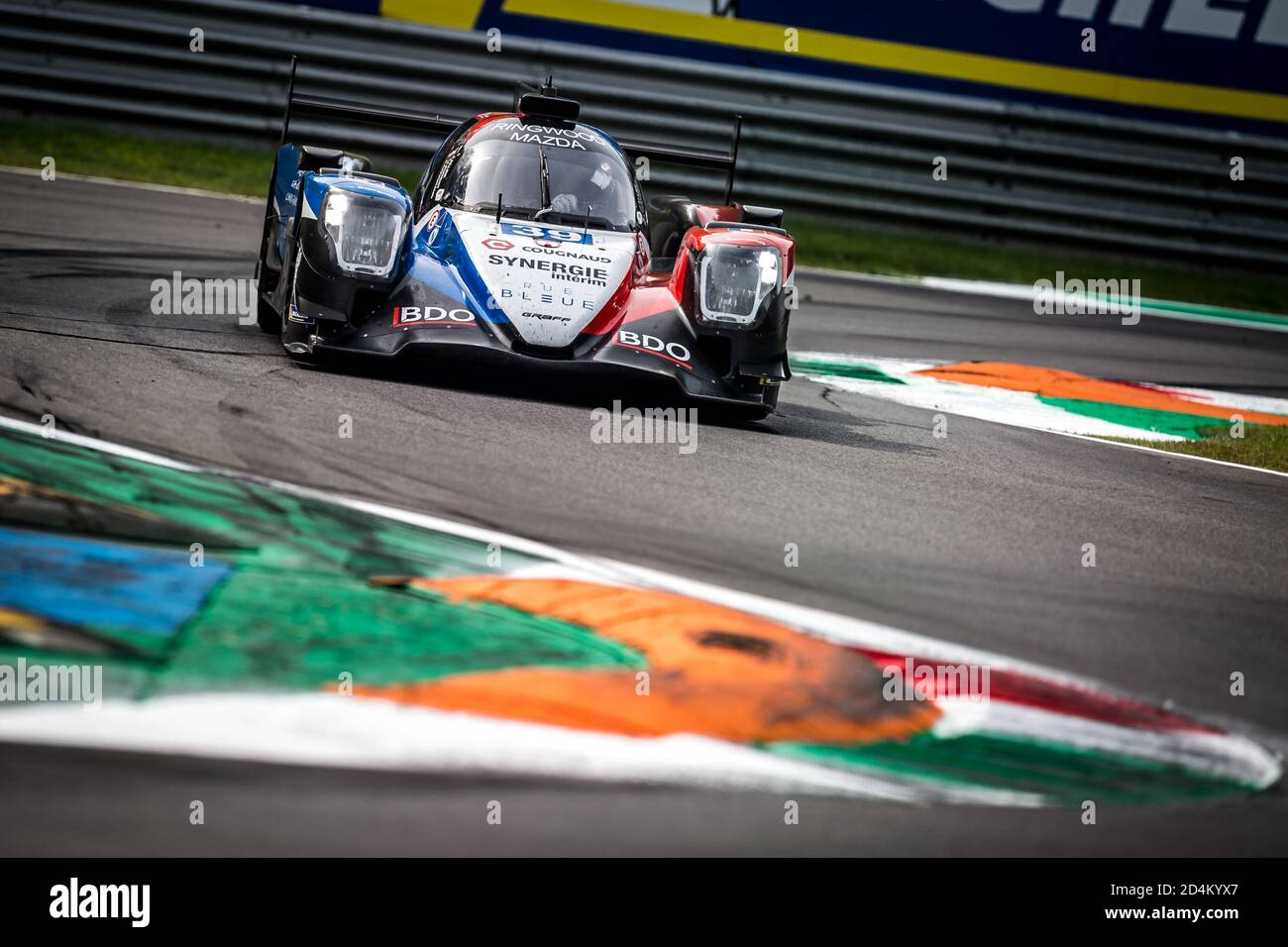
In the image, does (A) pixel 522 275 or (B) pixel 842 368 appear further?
(B) pixel 842 368

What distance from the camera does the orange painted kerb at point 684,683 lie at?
3.40 m

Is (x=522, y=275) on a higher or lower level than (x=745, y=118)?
lower

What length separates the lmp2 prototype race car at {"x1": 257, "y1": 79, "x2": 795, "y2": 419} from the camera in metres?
6.87

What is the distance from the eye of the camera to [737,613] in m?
4.16

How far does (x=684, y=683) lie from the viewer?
11.9 feet

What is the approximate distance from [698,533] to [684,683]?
1.42 m

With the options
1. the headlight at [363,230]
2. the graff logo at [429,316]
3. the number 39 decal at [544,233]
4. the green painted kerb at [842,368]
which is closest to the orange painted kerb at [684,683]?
the graff logo at [429,316]

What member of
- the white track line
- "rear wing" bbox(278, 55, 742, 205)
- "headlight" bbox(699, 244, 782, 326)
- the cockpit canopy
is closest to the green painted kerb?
"rear wing" bbox(278, 55, 742, 205)

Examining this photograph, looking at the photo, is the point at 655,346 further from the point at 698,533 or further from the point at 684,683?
the point at 684,683
